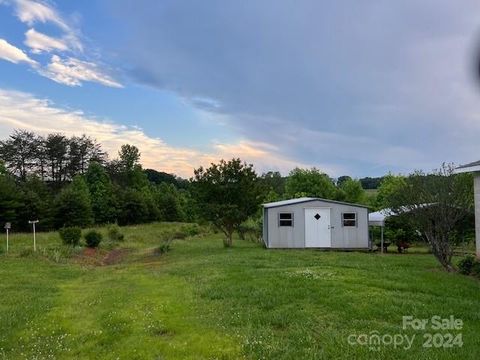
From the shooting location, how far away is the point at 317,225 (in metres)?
22.4

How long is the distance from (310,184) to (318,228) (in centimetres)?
3250

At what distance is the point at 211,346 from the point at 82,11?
12.9m

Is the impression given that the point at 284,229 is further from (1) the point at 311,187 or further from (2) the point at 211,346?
(1) the point at 311,187

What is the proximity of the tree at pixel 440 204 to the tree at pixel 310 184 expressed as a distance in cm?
3847

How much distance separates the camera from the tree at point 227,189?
23078 mm

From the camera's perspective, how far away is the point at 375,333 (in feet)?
19.7

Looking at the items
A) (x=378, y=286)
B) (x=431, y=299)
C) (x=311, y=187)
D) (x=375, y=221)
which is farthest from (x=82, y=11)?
(x=311, y=187)

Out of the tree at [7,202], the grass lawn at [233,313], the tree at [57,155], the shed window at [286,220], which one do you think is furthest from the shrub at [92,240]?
the tree at [57,155]

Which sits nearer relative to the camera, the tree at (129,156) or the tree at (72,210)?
the tree at (72,210)

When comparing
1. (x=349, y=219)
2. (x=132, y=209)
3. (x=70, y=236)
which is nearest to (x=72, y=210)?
(x=132, y=209)

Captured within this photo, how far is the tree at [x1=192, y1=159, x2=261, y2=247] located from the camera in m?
23.1

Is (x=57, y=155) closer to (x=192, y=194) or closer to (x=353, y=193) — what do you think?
(x=353, y=193)

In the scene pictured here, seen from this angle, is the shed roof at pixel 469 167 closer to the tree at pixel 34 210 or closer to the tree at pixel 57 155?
the tree at pixel 34 210

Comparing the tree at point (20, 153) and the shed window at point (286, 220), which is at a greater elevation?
the tree at point (20, 153)
